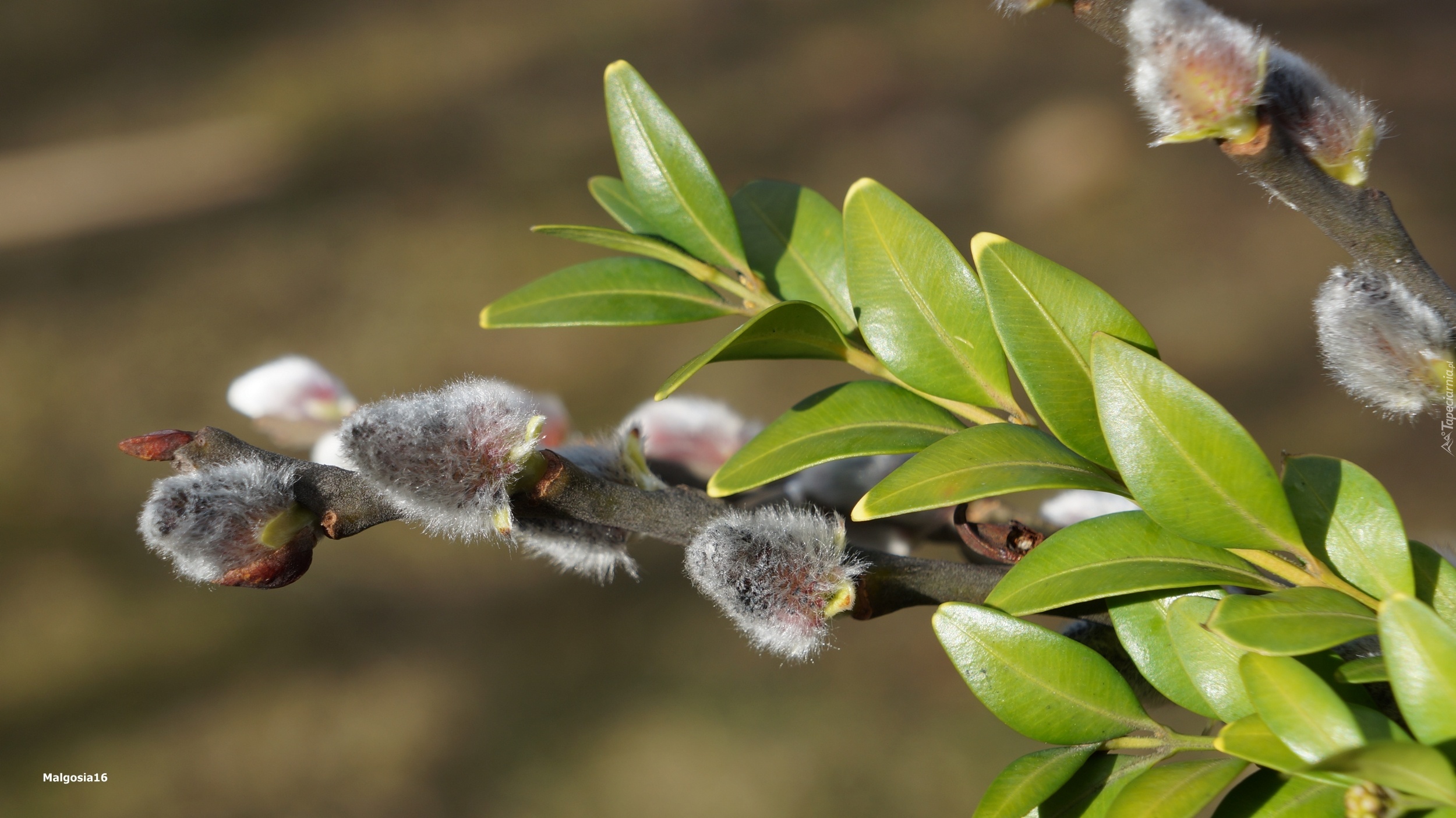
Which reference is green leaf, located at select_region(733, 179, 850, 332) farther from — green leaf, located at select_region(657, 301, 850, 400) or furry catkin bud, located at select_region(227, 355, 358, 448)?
furry catkin bud, located at select_region(227, 355, 358, 448)

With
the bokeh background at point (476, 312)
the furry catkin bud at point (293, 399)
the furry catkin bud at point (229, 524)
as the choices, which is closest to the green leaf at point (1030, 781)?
the furry catkin bud at point (229, 524)

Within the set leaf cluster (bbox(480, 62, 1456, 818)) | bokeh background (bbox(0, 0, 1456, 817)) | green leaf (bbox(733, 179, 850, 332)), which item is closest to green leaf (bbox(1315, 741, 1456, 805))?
leaf cluster (bbox(480, 62, 1456, 818))

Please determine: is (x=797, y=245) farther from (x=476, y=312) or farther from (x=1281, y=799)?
(x=476, y=312)

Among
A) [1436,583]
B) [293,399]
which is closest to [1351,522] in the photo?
[1436,583]

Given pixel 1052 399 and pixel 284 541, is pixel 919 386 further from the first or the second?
pixel 284 541

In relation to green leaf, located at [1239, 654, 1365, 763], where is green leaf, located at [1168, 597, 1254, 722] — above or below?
below

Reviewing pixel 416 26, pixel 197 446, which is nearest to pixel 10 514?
pixel 416 26
